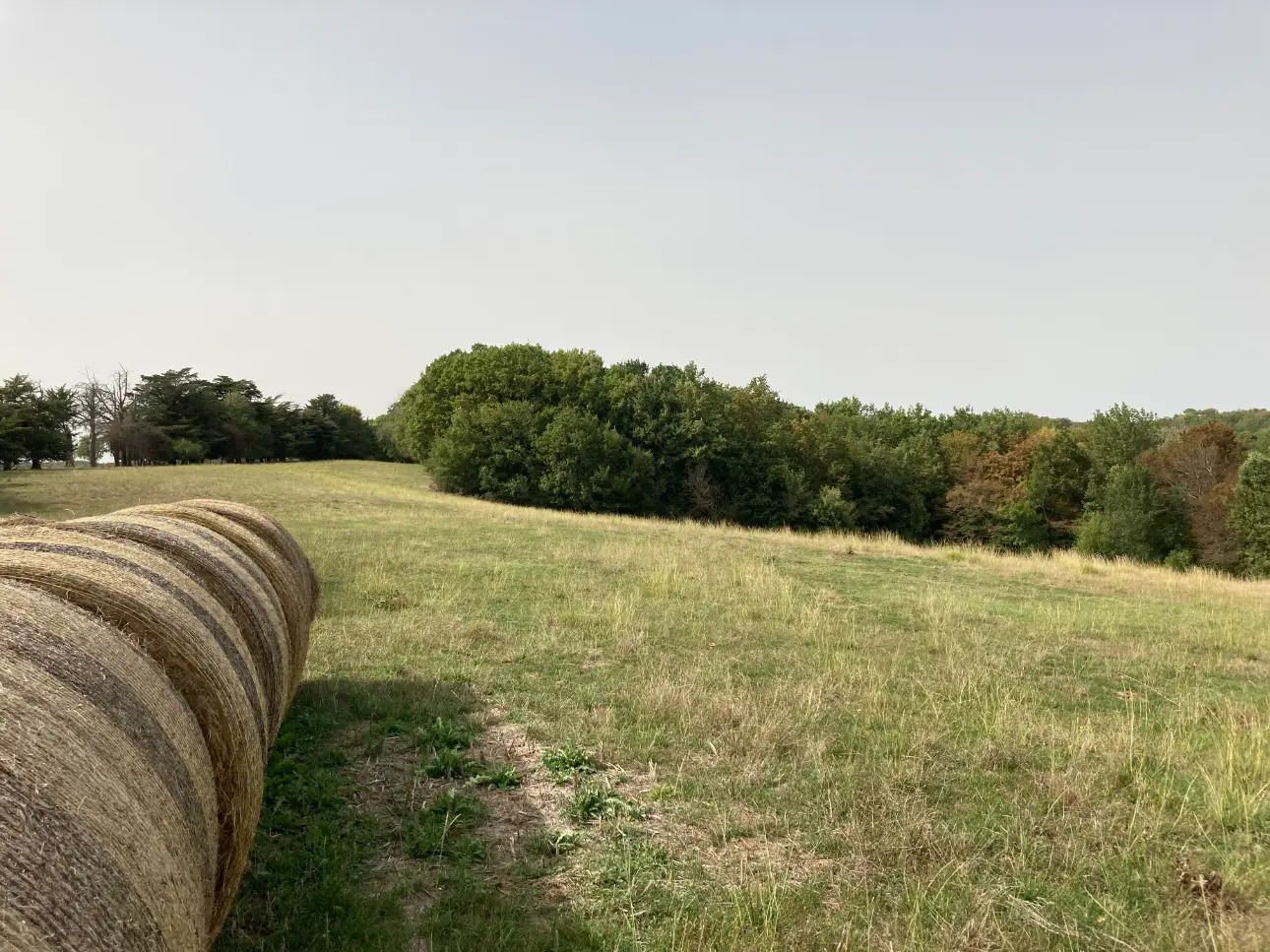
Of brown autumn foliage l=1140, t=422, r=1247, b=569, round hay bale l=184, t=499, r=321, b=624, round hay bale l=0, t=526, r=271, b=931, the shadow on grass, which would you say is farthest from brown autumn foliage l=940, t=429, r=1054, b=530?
round hay bale l=0, t=526, r=271, b=931

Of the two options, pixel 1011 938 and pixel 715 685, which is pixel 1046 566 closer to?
pixel 715 685

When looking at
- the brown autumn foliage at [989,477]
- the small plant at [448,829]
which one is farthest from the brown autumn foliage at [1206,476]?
the small plant at [448,829]

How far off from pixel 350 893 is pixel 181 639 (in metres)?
1.72

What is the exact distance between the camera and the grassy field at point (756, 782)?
4.10 metres

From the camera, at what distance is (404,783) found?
19.1 ft

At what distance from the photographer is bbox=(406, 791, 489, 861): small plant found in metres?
4.80

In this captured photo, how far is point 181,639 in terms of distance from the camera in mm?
3750

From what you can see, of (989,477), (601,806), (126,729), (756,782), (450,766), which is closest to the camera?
(126,729)

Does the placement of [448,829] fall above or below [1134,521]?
below

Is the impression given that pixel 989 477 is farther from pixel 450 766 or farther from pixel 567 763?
pixel 450 766

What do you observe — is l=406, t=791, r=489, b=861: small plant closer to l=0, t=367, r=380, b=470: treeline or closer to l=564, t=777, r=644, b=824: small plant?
l=564, t=777, r=644, b=824: small plant

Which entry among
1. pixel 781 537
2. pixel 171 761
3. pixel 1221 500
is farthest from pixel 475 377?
pixel 171 761

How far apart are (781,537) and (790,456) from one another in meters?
36.3

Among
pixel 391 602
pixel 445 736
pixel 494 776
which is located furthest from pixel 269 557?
pixel 391 602
